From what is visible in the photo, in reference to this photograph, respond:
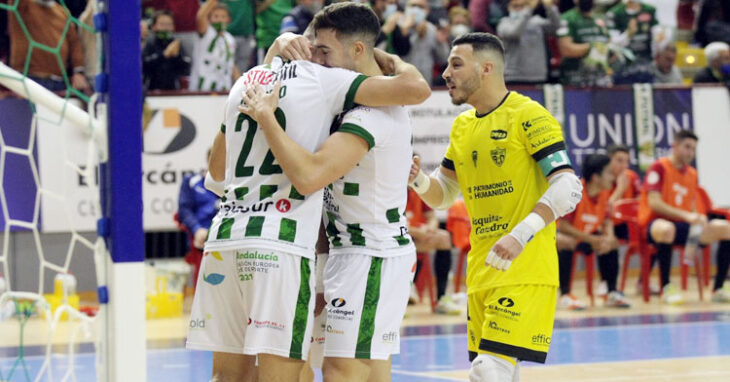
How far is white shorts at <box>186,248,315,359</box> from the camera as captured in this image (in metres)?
4.10

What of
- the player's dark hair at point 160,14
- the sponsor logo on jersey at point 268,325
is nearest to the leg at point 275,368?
the sponsor logo on jersey at point 268,325

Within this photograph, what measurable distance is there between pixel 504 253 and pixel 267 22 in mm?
9933

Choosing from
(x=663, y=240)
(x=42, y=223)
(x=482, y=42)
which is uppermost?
(x=482, y=42)

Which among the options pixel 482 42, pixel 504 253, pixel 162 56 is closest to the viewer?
pixel 504 253

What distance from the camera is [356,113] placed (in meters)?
4.38

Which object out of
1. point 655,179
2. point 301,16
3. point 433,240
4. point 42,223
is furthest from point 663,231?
point 42,223

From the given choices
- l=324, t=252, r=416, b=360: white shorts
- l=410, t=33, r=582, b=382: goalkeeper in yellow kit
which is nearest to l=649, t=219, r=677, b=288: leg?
l=410, t=33, r=582, b=382: goalkeeper in yellow kit

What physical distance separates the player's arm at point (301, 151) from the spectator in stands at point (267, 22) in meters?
10.2

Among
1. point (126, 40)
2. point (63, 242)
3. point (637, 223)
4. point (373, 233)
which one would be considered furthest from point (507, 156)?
point (637, 223)

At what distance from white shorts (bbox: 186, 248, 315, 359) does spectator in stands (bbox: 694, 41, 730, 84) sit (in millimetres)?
12735

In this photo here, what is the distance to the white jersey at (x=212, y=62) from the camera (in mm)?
13805

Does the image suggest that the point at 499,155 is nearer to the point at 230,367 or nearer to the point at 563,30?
the point at 230,367

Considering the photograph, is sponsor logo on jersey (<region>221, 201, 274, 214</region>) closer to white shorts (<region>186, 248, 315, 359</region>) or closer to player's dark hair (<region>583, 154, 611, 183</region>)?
white shorts (<region>186, 248, 315, 359</region>)

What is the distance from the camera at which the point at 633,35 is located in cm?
1644
